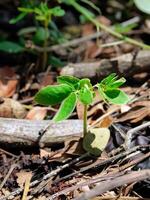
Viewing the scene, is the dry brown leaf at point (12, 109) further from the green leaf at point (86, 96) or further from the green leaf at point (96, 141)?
the green leaf at point (86, 96)

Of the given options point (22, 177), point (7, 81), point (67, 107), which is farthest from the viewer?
point (7, 81)

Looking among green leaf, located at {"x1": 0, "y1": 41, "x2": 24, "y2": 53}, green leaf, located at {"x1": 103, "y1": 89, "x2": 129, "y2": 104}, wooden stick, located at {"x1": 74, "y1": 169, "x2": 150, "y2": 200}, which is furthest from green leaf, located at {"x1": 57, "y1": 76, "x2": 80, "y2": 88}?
green leaf, located at {"x1": 0, "y1": 41, "x2": 24, "y2": 53}

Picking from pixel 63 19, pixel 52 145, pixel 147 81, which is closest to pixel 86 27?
pixel 63 19

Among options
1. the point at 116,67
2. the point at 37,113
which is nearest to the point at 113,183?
the point at 37,113

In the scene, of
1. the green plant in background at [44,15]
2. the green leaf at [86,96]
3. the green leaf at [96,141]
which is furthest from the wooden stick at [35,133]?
the green plant in background at [44,15]

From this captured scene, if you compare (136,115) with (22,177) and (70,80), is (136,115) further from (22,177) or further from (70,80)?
(22,177)
